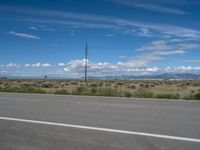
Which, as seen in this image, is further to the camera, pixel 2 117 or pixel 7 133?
pixel 2 117

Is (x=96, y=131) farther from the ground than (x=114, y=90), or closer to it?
closer to it

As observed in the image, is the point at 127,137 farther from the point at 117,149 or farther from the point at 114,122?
the point at 114,122

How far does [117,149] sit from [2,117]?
5.25m

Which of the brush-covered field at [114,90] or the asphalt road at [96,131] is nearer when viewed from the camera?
the asphalt road at [96,131]

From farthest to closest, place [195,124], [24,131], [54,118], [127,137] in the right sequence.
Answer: [54,118] → [195,124] → [24,131] → [127,137]

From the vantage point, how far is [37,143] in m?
6.03

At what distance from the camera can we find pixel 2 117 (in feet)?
30.6

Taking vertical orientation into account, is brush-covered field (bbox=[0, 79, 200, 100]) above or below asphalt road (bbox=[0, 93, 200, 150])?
above

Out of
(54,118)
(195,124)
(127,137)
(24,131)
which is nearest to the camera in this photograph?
(127,137)

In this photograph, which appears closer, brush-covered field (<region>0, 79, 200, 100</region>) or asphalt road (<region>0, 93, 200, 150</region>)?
asphalt road (<region>0, 93, 200, 150</region>)

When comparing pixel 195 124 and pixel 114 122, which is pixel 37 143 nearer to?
pixel 114 122

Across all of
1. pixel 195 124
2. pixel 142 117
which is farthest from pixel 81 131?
pixel 195 124

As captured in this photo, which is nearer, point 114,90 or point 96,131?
point 96,131

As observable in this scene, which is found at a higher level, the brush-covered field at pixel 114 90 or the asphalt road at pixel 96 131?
the brush-covered field at pixel 114 90
